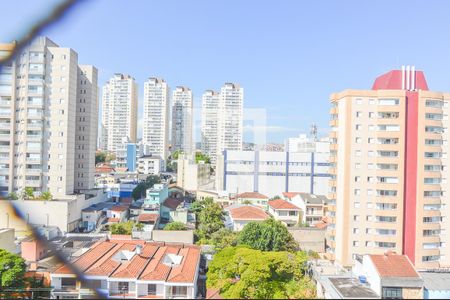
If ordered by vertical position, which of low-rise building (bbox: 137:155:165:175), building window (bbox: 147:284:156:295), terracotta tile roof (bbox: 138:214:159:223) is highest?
low-rise building (bbox: 137:155:165:175)

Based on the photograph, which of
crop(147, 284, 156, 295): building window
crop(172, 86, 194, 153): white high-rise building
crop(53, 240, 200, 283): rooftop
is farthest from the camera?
crop(172, 86, 194, 153): white high-rise building

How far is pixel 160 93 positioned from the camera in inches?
809

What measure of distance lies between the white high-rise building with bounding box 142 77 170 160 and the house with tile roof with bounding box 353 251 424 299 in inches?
679

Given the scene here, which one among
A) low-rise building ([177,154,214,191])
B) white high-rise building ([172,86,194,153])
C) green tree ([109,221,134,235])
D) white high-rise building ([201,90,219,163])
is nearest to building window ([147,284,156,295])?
green tree ([109,221,134,235])

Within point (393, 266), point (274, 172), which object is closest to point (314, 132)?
point (274, 172)

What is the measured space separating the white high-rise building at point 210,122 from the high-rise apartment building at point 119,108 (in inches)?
149

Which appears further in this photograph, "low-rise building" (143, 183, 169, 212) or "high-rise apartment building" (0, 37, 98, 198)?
"low-rise building" (143, 183, 169, 212)

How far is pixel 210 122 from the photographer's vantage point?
798 inches

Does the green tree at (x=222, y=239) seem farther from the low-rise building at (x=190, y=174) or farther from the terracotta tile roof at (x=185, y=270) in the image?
the low-rise building at (x=190, y=174)

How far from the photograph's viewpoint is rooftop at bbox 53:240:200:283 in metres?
3.33

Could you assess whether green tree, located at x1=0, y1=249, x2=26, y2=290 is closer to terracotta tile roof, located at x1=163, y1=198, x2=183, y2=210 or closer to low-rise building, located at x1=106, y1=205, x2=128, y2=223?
low-rise building, located at x1=106, y1=205, x2=128, y2=223

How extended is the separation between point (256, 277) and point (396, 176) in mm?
3626

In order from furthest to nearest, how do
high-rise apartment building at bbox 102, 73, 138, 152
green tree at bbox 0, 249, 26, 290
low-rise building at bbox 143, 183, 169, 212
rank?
high-rise apartment building at bbox 102, 73, 138, 152, low-rise building at bbox 143, 183, 169, 212, green tree at bbox 0, 249, 26, 290

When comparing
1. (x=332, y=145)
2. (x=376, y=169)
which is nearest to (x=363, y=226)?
(x=376, y=169)
